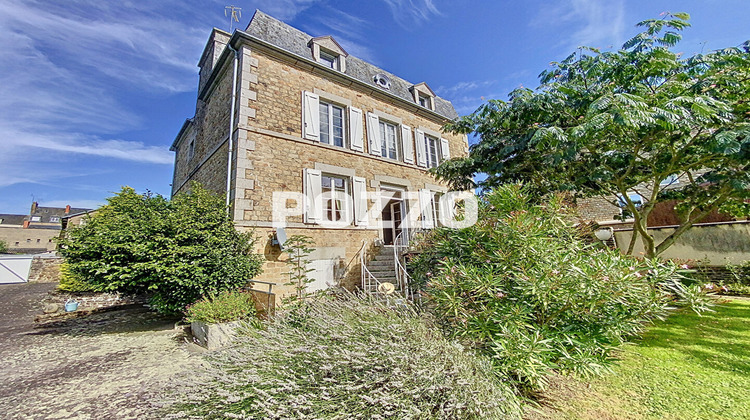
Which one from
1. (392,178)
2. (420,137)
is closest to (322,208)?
(392,178)

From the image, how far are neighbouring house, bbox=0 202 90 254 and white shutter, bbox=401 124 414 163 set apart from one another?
41.1m

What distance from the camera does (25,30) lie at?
5.93 metres

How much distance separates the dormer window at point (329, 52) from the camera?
30.6ft

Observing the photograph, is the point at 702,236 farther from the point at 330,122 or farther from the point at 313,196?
the point at 330,122

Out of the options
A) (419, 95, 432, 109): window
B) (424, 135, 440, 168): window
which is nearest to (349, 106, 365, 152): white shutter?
(424, 135, 440, 168): window

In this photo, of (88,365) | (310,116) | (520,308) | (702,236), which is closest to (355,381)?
(520,308)

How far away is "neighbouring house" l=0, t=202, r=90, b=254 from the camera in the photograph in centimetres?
3441

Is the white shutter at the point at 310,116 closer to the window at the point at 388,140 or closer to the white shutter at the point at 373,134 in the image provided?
the white shutter at the point at 373,134

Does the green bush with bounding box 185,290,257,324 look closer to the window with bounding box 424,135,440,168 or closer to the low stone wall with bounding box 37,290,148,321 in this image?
the low stone wall with bounding box 37,290,148,321

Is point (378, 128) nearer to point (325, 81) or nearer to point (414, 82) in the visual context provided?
point (325, 81)

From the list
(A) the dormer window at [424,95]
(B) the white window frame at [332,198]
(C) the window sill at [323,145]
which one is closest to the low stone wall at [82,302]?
(C) the window sill at [323,145]

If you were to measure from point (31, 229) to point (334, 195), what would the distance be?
5078 centimetres

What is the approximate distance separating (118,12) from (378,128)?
6937 mm

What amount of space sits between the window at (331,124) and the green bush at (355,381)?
23.4ft
